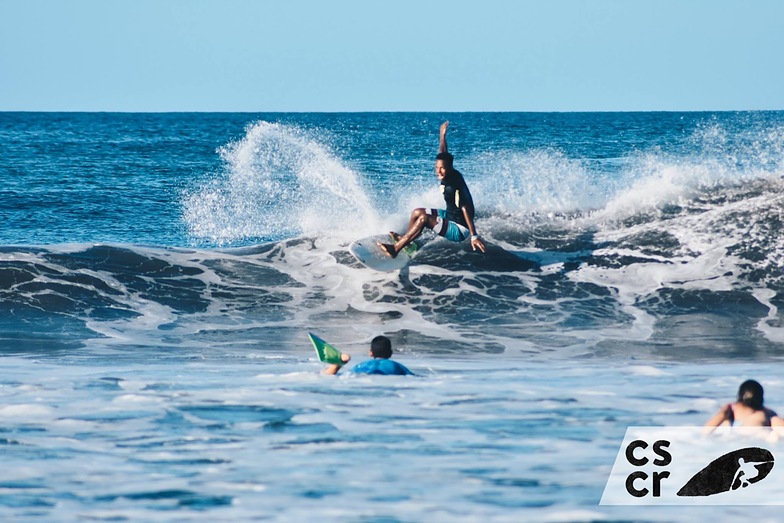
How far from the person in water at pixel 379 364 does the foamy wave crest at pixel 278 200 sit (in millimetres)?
7419

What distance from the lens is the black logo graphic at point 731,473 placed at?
6117 mm

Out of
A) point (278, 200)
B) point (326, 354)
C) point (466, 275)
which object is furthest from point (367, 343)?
point (278, 200)

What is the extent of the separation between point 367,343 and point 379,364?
2.97 metres

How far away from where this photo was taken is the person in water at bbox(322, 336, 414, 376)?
9008 millimetres

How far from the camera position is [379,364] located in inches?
356

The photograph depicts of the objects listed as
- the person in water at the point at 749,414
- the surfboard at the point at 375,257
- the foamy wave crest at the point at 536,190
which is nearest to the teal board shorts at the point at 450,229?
the surfboard at the point at 375,257

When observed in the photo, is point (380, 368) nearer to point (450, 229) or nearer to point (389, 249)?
point (450, 229)

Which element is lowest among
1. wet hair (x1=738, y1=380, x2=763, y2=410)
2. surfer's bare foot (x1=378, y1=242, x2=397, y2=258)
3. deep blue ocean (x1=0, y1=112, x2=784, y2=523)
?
deep blue ocean (x1=0, y1=112, x2=784, y2=523)

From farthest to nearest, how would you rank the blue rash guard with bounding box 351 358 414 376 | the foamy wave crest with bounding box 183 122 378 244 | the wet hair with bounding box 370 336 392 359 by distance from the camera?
the foamy wave crest with bounding box 183 122 378 244
the wet hair with bounding box 370 336 392 359
the blue rash guard with bounding box 351 358 414 376

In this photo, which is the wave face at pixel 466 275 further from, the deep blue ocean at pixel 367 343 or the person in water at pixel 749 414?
the person in water at pixel 749 414

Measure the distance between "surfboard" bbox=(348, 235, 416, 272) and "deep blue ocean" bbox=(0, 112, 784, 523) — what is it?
257mm

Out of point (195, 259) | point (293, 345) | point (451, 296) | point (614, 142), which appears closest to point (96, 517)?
point (293, 345)

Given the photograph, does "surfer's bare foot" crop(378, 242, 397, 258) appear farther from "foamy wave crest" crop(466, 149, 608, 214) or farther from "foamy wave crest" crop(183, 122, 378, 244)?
"foamy wave crest" crop(466, 149, 608, 214)

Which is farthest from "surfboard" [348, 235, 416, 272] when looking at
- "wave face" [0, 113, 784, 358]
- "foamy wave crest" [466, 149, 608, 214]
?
"foamy wave crest" [466, 149, 608, 214]
